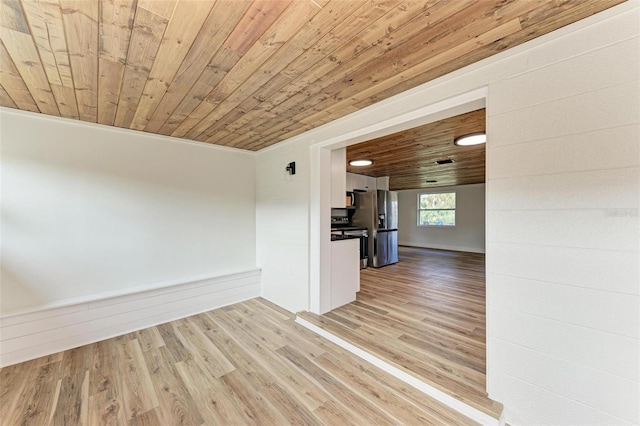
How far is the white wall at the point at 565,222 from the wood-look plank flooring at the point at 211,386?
25.3 inches

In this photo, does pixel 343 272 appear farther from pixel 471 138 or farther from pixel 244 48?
pixel 244 48

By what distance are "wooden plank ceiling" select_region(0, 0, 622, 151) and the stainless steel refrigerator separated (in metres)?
3.84

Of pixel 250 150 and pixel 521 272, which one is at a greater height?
pixel 250 150

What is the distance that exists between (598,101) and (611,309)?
106cm

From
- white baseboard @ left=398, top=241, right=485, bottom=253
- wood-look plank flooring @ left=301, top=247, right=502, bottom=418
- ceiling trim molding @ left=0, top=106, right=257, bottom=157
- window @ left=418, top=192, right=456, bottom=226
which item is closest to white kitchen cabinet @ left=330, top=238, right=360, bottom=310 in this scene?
wood-look plank flooring @ left=301, top=247, right=502, bottom=418

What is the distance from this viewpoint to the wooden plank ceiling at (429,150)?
9.44 ft

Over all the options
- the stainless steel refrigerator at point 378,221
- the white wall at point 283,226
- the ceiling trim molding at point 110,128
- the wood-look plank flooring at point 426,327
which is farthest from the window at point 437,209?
the ceiling trim molding at point 110,128

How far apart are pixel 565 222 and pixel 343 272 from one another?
Answer: 2.35 metres

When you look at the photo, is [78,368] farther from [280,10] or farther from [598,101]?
[598,101]

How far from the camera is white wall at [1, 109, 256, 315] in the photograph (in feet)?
7.73

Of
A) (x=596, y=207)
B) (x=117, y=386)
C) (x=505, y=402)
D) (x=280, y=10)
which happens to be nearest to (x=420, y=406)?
(x=505, y=402)

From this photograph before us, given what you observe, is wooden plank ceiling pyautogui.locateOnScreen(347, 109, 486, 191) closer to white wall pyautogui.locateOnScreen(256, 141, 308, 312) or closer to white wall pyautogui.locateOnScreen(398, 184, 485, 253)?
white wall pyautogui.locateOnScreen(256, 141, 308, 312)

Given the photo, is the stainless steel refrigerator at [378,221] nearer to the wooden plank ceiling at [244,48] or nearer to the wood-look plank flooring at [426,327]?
the wood-look plank flooring at [426,327]

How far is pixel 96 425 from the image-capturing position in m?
1.55
